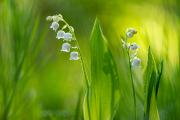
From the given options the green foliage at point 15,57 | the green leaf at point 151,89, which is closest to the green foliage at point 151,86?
the green leaf at point 151,89

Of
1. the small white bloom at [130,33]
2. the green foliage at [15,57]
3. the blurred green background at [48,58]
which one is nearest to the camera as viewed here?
the small white bloom at [130,33]

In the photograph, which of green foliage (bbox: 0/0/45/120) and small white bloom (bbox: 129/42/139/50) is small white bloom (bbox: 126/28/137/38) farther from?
green foliage (bbox: 0/0/45/120)

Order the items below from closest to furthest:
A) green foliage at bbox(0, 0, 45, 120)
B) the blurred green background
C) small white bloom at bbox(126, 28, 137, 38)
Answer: small white bloom at bbox(126, 28, 137, 38), the blurred green background, green foliage at bbox(0, 0, 45, 120)

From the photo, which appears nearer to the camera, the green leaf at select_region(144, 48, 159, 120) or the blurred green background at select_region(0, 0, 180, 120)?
the green leaf at select_region(144, 48, 159, 120)

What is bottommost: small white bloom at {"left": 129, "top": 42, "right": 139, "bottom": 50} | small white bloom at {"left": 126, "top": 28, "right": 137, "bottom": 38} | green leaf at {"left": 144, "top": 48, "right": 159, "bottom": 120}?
green leaf at {"left": 144, "top": 48, "right": 159, "bottom": 120}

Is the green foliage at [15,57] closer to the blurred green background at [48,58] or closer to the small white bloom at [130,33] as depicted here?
the blurred green background at [48,58]

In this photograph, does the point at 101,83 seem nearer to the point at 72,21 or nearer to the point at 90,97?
the point at 90,97

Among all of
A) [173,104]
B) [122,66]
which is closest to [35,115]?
[122,66]

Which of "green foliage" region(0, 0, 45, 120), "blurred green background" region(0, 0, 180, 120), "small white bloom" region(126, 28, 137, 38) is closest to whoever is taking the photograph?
"small white bloom" region(126, 28, 137, 38)

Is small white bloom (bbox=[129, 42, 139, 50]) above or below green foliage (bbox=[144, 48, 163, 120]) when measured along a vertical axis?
above

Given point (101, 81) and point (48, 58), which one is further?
point (48, 58)

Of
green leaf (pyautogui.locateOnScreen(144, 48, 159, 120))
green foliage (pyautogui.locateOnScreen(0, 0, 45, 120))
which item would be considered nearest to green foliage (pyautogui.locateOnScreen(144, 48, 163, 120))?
green leaf (pyautogui.locateOnScreen(144, 48, 159, 120))

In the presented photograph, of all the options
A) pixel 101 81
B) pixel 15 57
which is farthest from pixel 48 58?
pixel 101 81

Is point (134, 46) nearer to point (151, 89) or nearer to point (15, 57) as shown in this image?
point (151, 89)
